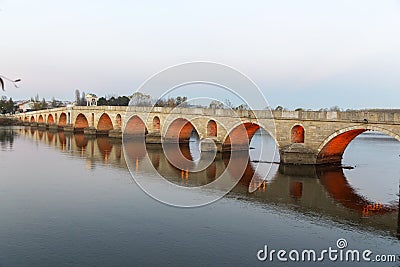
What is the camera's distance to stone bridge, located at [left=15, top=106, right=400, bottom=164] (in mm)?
18397

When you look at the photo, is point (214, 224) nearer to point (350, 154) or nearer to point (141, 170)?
→ point (141, 170)

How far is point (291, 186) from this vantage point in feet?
53.0

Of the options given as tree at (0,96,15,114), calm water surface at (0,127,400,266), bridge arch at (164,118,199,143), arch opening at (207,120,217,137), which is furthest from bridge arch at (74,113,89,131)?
tree at (0,96,15,114)

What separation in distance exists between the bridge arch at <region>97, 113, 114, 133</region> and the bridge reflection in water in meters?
14.3

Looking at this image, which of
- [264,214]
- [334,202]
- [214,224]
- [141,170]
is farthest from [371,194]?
[141,170]

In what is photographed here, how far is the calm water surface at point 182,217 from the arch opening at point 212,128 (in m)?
7.22

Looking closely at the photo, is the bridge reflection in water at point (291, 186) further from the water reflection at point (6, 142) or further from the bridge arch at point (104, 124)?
the bridge arch at point (104, 124)

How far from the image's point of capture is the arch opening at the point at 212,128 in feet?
87.2

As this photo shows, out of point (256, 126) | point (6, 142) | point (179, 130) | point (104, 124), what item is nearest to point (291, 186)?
point (256, 126)

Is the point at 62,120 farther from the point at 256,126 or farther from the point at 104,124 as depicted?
the point at 256,126

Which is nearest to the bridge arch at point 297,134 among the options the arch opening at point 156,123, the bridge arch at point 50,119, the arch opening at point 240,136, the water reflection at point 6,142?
the arch opening at point 240,136

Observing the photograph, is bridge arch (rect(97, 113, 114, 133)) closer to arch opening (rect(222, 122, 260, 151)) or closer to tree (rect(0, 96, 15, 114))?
arch opening (rect(222, 122, 260, 151))

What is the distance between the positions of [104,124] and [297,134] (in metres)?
24.5

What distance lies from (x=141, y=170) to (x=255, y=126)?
8439 millimetres
